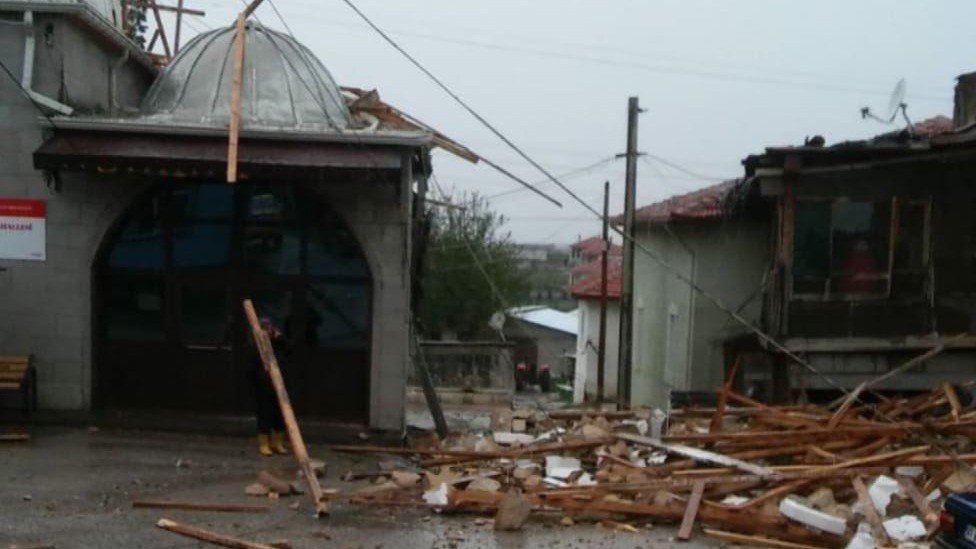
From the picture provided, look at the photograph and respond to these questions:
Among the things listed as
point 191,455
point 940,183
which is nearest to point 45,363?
point 191,455

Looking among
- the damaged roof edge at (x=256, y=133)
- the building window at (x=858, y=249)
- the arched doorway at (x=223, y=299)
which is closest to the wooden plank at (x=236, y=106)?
the damaged roof edge at (x=256, y=133)

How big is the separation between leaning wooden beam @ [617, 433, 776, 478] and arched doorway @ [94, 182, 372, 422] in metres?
4.89

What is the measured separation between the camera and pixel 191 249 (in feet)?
54.8

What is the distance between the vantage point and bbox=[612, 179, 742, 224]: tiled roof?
2175 centimetres

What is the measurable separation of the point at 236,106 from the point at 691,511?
7729 mm

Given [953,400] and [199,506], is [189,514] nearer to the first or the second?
[199,506]

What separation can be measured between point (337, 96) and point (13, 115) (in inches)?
180

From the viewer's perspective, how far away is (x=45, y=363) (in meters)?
16.3

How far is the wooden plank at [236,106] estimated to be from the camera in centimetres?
1438

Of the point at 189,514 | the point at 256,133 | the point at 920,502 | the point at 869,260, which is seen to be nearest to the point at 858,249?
the point at 869,260

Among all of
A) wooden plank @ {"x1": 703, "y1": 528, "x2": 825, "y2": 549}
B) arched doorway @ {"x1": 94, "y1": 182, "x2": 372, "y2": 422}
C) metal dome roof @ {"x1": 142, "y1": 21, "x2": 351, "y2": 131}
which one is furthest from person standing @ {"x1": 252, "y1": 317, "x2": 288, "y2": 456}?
wooden plank @ {"x1": 703, "y1": 528, "x2": 825, "y2": 549}

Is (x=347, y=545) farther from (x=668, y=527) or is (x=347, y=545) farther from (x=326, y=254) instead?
(x=326, y=254)

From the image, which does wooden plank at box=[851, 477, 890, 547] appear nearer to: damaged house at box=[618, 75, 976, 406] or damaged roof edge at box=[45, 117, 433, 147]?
damaged roof edge at box=[45, 117, 433, 147]

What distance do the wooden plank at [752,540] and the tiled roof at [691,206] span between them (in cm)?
1120
